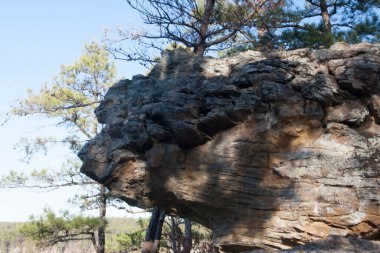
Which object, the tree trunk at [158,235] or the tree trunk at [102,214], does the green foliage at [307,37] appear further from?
the tree trunk at [102,214]

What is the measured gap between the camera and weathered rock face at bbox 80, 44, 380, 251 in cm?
625

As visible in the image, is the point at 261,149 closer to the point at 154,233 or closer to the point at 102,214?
the point at 154,233

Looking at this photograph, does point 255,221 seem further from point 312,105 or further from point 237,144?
point 312,105

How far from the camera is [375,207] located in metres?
5.95

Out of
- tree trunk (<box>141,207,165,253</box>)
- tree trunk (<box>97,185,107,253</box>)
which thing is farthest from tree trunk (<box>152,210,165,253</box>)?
tree trunk (<box>97,185,107,253</box>)

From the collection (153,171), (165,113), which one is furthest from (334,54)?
(153,171)

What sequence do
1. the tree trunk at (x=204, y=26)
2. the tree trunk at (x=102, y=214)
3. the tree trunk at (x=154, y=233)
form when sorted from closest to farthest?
the tree trunk at (x=154, y=233)
the tree trunk at (x=204, y=26)
the tree trunk at (x=102, y=214)

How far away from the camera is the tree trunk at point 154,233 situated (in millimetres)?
10945

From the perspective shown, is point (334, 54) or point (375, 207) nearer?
point (375, 207)

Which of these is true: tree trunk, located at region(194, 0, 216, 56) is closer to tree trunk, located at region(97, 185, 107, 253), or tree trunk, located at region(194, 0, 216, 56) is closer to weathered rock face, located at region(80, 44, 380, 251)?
weathered rock face, located at region(80, 44, 380, 251)

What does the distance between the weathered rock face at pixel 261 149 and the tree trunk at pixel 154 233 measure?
324cm

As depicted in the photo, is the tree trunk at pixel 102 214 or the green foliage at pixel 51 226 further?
the tree trunk at pixel 102 214

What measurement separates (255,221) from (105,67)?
40.1ft

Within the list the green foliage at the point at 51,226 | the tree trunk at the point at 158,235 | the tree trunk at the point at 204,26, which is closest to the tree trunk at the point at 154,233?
the tree trunk at the point at 158,235
